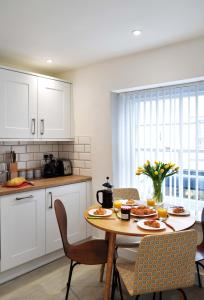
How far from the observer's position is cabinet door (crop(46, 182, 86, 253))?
116 inches

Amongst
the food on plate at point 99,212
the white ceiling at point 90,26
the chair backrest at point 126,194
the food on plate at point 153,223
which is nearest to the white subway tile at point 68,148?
the chair backrest at point 126,194

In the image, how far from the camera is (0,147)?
10.1 ft

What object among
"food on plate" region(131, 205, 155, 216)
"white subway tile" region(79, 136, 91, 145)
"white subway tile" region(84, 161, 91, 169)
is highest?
"white subway tile" region(79, 136, 91, 145)

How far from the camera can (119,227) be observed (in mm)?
1872

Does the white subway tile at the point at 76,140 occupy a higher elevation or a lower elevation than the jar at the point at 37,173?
higher

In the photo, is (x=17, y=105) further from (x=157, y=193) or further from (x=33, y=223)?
(x=157, y=193)

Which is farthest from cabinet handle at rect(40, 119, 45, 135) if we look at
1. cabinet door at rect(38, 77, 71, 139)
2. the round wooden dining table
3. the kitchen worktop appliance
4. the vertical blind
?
the round wooden dining table

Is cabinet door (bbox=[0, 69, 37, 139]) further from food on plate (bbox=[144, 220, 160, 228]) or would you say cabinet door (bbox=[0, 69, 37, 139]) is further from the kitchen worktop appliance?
food on plate (bbox=[144, 220, 160, 228])

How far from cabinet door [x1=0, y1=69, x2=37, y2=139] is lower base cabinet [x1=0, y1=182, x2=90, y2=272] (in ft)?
2.34

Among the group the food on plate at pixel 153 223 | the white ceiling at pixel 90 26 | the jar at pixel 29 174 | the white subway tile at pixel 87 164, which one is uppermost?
the white ceiling at pixel 90 26

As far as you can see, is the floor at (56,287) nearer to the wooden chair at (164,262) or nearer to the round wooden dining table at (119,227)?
the round wooden dining table at (119,227)

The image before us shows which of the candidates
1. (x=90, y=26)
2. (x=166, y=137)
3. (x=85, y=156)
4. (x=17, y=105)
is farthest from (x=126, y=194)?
(x=90, y=26)

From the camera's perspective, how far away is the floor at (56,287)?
2355 mm

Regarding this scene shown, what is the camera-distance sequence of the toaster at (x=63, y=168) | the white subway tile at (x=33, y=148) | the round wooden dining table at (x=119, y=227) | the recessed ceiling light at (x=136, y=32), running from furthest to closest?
the toaster at (x=63, y=168), the white subway tile at (x=33, y=148), the recessed ceiling light at (x=136, y=32), the round wooden dining table at (x=119, y=227)
